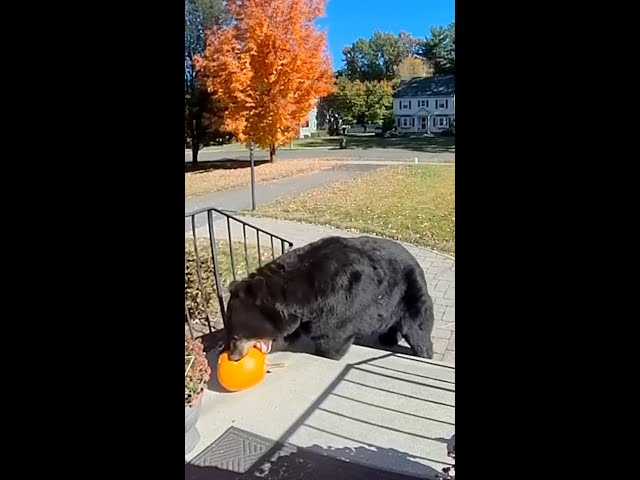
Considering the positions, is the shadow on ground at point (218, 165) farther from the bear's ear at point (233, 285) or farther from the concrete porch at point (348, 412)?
the concrete porch at point (348, 412)

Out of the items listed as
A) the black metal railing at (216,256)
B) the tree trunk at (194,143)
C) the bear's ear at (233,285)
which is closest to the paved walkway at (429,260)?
the black metal railing at (216,256)

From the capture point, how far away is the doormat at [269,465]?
1.44 meters

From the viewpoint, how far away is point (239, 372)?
1879mm

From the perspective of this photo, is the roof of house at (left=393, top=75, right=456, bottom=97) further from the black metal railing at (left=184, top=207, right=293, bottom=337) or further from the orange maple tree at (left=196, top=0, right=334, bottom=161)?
the black metal railing at (left=184, top=207, right=293, bottom=337)

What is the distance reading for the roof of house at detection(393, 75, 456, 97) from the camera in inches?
57.9

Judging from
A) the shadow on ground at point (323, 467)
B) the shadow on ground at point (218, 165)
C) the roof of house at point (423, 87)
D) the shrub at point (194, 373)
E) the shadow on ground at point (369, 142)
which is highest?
the roof of house at point (423, 87)

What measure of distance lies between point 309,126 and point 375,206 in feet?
1.44

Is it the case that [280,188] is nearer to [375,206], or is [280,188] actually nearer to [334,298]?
[375,206]

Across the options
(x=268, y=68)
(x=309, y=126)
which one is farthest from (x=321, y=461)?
(x=268, y=68)

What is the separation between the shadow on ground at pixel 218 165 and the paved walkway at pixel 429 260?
24 centimetres

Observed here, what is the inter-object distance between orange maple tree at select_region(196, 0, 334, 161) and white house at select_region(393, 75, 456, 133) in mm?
297

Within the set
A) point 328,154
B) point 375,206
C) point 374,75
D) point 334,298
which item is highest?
point 374,75
